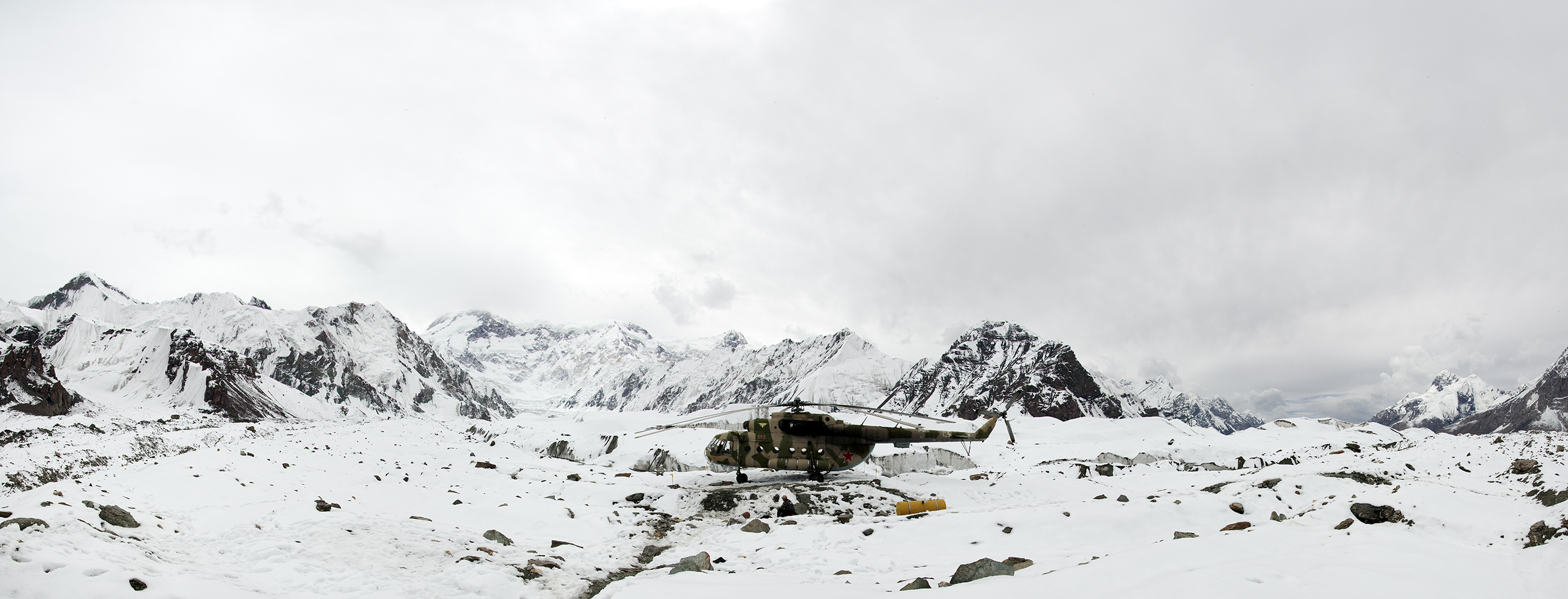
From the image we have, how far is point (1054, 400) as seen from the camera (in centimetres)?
14112

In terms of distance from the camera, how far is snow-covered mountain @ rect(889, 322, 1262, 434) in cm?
14262

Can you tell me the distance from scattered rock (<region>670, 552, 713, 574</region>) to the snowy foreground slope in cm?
26

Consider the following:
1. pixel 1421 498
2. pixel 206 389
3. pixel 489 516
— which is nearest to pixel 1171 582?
pixel 1421 498

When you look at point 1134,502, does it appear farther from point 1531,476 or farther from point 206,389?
point 206,389

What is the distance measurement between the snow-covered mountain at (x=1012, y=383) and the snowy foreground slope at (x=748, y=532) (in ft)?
314

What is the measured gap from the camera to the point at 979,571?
8859 millimetres

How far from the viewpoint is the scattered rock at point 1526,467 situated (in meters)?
18.3

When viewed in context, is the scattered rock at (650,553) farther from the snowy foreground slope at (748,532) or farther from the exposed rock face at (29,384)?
the exposed rock face at (29,384)

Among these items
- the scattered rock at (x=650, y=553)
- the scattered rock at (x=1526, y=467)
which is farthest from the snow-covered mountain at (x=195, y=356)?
the scattered rock at (x=1526, y=467)

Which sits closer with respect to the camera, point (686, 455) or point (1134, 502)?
point (1134, 502)

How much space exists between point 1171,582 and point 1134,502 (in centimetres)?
1057

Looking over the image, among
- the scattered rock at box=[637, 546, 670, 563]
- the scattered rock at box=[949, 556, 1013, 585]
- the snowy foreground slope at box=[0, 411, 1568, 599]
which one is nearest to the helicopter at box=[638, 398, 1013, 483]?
the snowy foreground slope at box=[0, 411, 1568, 599]

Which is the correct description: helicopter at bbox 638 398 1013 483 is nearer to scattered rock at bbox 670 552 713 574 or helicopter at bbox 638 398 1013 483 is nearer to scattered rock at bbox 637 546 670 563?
scattered rock at bbox 637 546 670 563

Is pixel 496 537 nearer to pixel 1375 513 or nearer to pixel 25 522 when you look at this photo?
pixel 25 522
